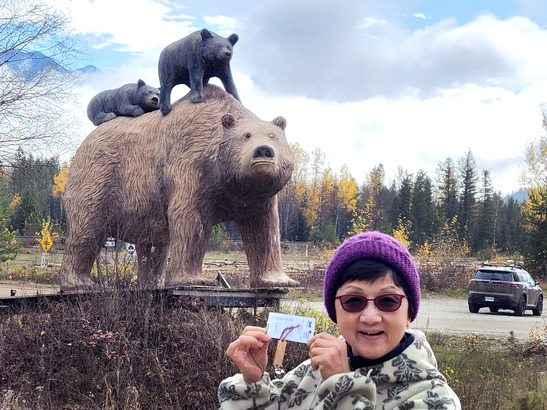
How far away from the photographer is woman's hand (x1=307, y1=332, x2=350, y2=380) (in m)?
1.65

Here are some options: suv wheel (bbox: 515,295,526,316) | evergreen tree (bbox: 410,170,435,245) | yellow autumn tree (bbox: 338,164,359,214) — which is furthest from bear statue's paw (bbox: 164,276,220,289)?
yellow autumn tree (bbox: 338,164,359,214)

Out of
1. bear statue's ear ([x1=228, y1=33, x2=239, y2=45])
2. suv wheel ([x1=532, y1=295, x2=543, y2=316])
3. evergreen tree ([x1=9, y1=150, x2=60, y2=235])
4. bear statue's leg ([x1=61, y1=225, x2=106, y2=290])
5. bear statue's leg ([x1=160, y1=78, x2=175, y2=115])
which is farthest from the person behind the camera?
suv wheel ([x1=532, y1=295, x2=543, y2=316])

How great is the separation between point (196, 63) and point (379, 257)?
4619 mm

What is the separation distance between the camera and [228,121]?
548cm

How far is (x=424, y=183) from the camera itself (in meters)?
49.6

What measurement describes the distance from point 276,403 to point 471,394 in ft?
12.2

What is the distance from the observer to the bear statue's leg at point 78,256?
21.8ft

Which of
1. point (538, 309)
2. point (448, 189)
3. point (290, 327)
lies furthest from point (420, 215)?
point (290, 327)

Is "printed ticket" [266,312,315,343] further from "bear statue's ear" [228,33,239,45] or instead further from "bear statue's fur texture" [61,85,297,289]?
"bear statue's ear" [228,33,239,45]

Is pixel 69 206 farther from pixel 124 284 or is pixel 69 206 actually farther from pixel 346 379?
pixel 346 379

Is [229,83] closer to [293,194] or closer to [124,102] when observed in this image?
[124,102]

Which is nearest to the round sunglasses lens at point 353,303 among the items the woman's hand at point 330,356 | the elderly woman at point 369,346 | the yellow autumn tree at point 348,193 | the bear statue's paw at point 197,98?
the elderly woman at point 369,346

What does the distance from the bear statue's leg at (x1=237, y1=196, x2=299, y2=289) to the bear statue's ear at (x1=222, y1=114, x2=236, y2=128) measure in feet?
2.80

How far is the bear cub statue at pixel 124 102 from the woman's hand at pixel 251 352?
5.39 metres
